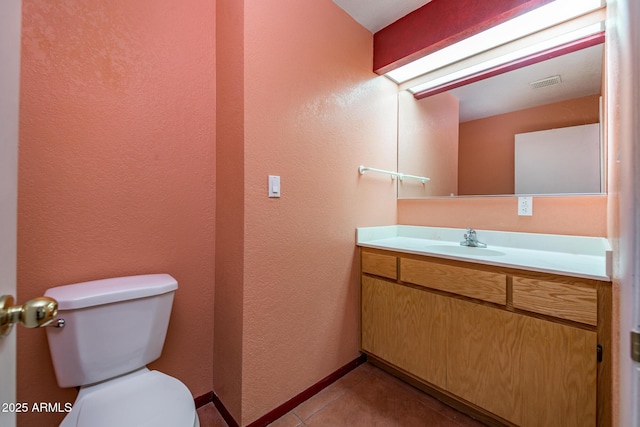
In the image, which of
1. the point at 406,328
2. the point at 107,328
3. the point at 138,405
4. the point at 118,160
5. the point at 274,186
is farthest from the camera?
the point at 406,328

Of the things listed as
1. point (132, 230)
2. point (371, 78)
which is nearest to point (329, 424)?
point (132, 230)

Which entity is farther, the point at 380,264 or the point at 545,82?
the point at 380,264

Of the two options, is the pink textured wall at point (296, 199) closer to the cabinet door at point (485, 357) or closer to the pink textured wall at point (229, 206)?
the pink textured wall at point (229, 206)

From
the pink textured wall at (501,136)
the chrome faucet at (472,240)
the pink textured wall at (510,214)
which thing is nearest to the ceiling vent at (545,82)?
the pink textured wall at (501,136)

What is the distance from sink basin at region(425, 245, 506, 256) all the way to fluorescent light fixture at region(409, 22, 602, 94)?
4.01 ft

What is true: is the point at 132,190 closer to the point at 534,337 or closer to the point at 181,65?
the point at 181,65

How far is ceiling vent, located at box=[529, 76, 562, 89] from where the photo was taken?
1.49m

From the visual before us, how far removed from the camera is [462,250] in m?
1.62

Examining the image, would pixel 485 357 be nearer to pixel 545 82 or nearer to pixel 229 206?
pixel 229 206

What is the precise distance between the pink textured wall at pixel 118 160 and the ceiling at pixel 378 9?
866 millimetres

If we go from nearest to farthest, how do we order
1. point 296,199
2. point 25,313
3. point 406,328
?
point 25,313, point 296,199, point 406,328

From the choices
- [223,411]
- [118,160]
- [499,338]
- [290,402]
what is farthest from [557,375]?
[118,160]

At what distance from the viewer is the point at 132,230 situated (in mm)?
1196

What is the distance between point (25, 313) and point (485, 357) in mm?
1576
